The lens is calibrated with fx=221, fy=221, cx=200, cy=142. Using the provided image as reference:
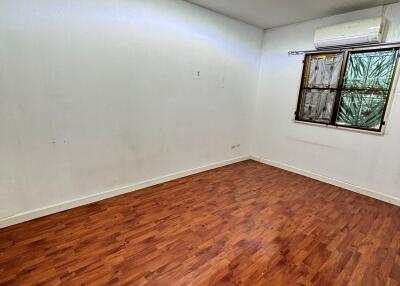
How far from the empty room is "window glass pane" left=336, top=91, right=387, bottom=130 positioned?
0.02 m

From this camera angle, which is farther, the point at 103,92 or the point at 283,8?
the point at 283,8

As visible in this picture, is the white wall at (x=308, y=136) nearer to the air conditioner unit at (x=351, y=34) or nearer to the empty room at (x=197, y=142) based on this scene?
the empty room at (x=197, y=142)

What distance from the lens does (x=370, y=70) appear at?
10.1 feet

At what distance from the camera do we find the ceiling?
2861 mm

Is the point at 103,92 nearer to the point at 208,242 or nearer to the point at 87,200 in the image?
the point at 87,200

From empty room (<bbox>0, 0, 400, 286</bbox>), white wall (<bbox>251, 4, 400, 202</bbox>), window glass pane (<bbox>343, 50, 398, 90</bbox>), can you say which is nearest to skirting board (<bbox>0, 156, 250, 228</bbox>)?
empty room (<bbox>0, 0, 400, 286</bbox>)

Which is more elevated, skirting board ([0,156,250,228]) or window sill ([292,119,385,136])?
window sill ([292,119,385,136])

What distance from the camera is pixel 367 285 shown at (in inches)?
65.9

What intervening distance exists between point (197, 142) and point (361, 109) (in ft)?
8.11

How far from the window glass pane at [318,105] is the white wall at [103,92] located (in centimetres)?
140

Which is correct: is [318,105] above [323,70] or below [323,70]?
below

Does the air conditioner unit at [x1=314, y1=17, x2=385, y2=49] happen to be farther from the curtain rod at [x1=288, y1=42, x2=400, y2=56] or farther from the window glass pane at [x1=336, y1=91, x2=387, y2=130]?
the window glass pane at [x1=336, y1=91, x2=387, y2=130]

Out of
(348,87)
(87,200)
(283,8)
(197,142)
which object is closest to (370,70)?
(348,87)

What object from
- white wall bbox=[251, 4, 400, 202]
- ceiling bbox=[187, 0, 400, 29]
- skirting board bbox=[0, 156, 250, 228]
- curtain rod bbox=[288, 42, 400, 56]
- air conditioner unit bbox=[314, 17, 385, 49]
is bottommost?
skirting board bbox=[0, 156, 250, 228]
